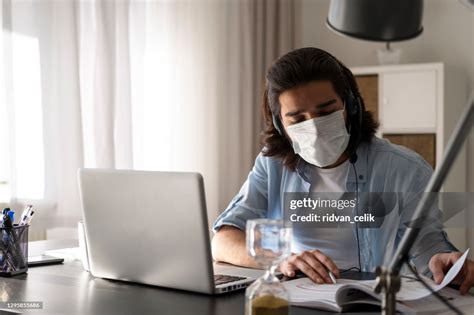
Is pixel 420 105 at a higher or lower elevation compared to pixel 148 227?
higher

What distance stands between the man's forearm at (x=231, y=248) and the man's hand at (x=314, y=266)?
0.81 feet

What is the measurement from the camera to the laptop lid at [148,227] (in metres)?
1.31

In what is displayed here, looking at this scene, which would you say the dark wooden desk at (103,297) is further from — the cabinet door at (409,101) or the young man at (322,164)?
the cabinet door at (409,101)

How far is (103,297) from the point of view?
4.38 ft

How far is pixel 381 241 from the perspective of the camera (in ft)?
5.90

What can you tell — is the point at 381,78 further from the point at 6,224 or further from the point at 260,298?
the point at 260,298

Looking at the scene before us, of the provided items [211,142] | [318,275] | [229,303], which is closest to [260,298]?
[229,303]

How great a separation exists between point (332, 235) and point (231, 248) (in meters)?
0.30

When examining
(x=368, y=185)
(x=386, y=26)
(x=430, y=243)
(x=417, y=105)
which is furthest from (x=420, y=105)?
(x=386, y=26)

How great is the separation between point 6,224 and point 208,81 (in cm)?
229

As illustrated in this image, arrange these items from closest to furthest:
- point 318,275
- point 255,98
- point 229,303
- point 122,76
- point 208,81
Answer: point 229,303 → point 318,275 → point 122,76 → point 208,81 → point 255,98

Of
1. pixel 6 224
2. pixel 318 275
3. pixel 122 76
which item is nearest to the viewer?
pixel 318 275

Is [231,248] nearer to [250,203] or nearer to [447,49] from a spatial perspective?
[250,203]

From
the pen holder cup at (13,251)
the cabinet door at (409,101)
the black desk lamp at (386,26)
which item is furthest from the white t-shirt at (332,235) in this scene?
the cabinet door at (409,101)
